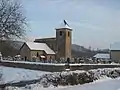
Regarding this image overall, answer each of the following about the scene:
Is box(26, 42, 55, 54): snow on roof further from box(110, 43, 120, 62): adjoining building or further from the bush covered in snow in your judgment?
the bush covered in snow

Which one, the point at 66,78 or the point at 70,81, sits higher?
the point at 66,78

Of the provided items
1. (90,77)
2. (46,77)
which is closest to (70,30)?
(90,77)

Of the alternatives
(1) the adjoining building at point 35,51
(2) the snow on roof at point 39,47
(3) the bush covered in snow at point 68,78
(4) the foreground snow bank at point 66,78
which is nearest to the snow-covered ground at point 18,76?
(4) the foreground snow bank at point 66,78

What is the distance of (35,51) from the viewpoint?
225 ft

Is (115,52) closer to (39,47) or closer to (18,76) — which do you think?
(39,47)

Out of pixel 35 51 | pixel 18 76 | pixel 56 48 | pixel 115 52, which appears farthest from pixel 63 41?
pixel 18 76

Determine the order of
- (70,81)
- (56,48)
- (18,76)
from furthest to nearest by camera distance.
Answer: (56,48) < (18,76) < (70,81)

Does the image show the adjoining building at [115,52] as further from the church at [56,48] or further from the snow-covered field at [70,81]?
the snow-covered field at [70,81]

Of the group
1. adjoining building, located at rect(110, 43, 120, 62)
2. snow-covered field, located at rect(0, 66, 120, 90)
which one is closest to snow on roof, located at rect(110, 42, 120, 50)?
adjoining building, located at rect(110, 43, 120, 62)

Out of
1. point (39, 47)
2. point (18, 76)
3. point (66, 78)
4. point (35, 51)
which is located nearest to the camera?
point (66, 78)

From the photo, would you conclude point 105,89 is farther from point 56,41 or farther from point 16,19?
point 56,41

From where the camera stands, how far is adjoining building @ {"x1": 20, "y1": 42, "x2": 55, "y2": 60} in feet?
221

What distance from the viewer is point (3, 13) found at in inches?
1056

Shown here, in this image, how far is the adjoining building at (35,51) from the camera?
67.4 meters
